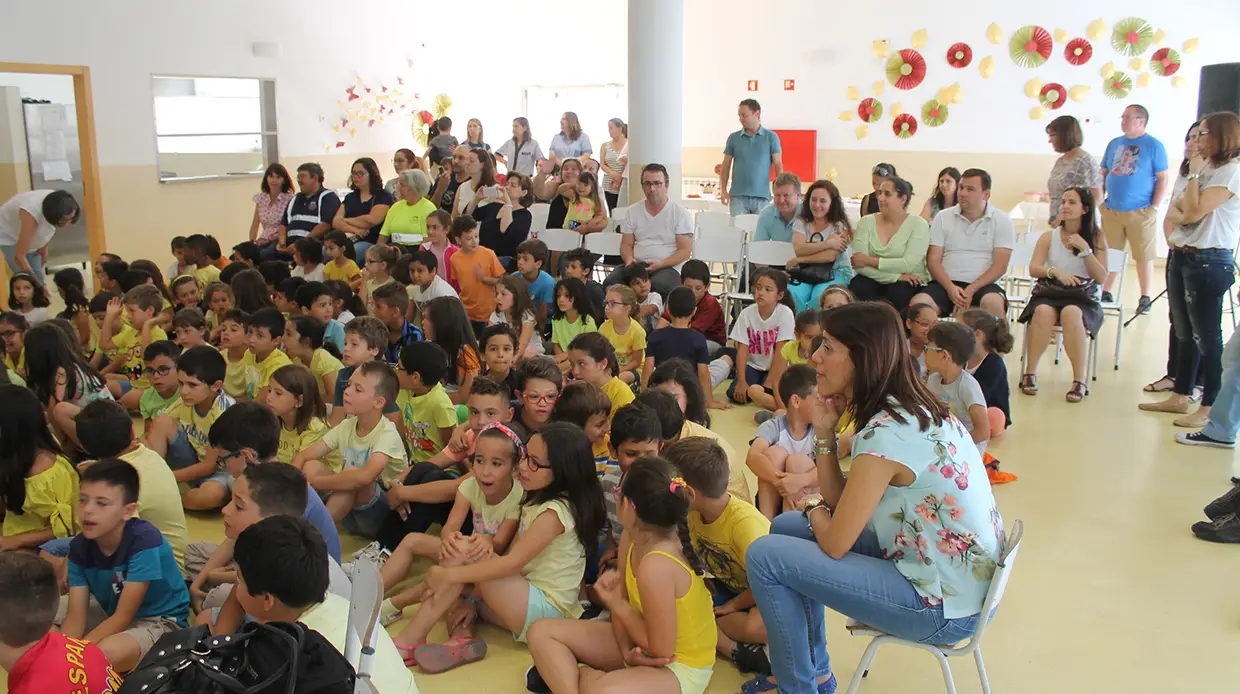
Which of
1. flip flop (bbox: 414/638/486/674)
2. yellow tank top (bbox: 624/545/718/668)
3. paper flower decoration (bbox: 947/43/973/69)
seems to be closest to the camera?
yellow tank top (bbox: 624/545/718/668)

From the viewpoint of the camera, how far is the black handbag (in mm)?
1548

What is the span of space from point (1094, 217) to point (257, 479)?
4.81 meters

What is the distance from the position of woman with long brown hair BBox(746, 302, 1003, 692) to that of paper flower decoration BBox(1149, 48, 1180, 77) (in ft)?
28.6

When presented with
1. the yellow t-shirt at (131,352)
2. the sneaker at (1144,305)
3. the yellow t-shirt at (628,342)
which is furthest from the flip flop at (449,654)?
the sneaker at (1144,305)

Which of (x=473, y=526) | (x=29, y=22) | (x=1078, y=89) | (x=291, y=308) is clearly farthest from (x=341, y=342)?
(x=1078, y=89)

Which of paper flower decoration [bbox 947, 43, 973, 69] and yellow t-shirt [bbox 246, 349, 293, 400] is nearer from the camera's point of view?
yellow t-shirt [bbox 246, 349, 293, 400]

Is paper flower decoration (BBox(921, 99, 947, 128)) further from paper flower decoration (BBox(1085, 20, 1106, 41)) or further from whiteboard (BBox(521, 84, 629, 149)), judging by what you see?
whiteboard (BBox(521, 84, 629, 149))

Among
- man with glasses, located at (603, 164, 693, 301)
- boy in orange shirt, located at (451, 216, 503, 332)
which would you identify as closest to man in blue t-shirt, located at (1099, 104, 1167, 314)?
man with glasses, located at (603, 164, 693, 301)

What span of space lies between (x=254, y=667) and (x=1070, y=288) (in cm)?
501

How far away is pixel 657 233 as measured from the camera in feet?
21.2

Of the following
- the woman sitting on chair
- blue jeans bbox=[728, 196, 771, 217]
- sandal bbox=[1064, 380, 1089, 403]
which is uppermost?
blue jeans bbox=[728, 196, 771, 217]

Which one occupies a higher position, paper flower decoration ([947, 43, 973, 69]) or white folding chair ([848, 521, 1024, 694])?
paper flower decoration ([947, 43, 973, 69])

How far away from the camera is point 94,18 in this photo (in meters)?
7.86

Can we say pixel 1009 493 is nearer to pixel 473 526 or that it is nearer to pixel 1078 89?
pixel 473 526
